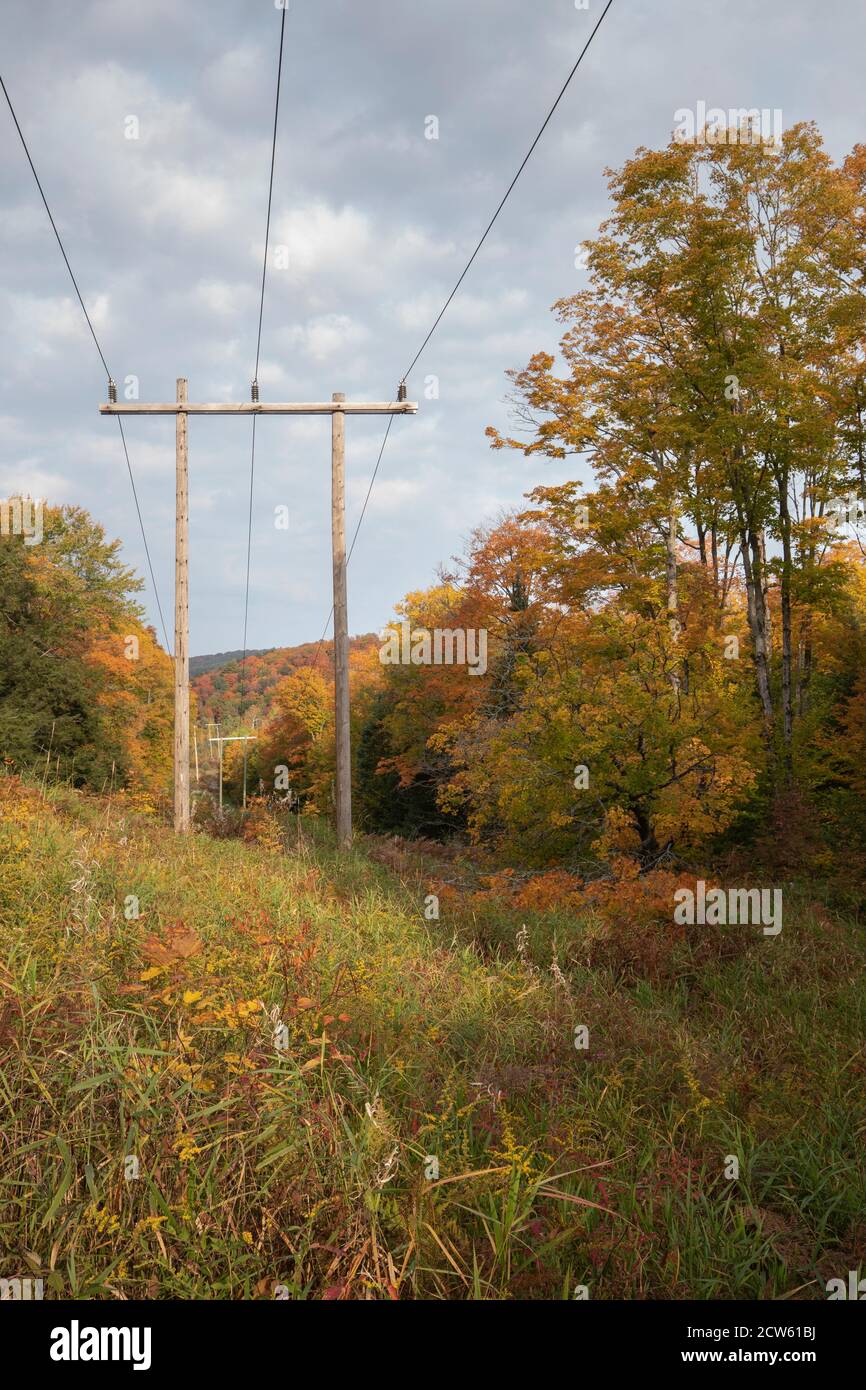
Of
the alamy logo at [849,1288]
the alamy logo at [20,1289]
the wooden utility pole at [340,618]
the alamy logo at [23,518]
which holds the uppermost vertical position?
the alamy logo at [23,518]

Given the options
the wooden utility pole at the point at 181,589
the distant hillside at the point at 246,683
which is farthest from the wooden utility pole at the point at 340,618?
the distant hillside at the point at 246,683

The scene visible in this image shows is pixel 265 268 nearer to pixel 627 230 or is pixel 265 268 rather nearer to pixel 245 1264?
pixel 627 230

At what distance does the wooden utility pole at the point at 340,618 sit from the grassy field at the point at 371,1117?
7.48 m

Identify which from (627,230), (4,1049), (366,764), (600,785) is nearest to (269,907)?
(4,1049)

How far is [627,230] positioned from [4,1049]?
19.3 metres

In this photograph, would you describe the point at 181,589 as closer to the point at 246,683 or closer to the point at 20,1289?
the point at 20,1289

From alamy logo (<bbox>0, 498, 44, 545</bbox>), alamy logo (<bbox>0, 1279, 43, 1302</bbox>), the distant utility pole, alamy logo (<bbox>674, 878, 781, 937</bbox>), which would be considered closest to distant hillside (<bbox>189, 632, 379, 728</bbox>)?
alamy logo (<bbox>0, 498, 44, 545</bbox>)

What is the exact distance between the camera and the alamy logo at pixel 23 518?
2848cm

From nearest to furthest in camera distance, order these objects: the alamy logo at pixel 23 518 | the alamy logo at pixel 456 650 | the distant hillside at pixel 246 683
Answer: the alamy logo at pixel 456 650 → the alamy logo at pixel 23 518 → the distant hillside at pixel 246 683

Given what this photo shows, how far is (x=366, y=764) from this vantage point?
35625mm

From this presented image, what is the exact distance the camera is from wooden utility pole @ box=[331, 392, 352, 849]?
1366 cm

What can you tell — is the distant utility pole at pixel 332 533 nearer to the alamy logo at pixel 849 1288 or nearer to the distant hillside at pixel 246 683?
the alamy logo at pixel 849 1288
